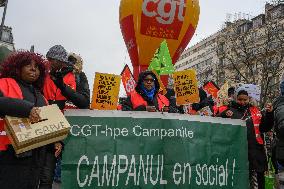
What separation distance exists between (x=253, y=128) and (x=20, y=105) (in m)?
3.61

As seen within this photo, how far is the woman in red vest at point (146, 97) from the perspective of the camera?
18.6 ft

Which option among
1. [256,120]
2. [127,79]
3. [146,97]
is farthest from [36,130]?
[127,79]

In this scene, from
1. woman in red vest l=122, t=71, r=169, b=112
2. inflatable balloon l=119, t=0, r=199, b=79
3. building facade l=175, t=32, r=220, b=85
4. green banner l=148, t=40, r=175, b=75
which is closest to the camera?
woman in red vest l=122, t=71, r=169, b=112

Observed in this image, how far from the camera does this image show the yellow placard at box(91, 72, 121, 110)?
613cm

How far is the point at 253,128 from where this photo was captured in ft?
20.0

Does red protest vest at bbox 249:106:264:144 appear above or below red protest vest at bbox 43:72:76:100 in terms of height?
below

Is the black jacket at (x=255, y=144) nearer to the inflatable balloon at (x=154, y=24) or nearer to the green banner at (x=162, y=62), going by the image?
the green banner at (x=162, y=62)

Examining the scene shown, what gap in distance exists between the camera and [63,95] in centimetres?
454

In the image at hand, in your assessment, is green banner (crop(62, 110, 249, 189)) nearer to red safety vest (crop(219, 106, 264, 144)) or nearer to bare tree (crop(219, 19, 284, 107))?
red safety vest (crop(219, 106, 264, 144))

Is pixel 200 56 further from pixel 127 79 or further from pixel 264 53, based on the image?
pixel 127 79

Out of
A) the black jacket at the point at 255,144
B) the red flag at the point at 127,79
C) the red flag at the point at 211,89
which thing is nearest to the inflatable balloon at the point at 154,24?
the red flag at the point at 211,89

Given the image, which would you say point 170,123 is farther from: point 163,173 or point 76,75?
point 76,75

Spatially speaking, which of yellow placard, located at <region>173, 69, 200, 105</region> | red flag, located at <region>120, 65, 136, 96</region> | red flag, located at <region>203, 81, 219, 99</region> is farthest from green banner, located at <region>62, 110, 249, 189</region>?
red flag, located at <region>203, 81, 219, 99</region>

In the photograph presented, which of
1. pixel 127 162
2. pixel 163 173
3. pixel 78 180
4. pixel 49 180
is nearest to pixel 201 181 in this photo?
pixel 163 173
